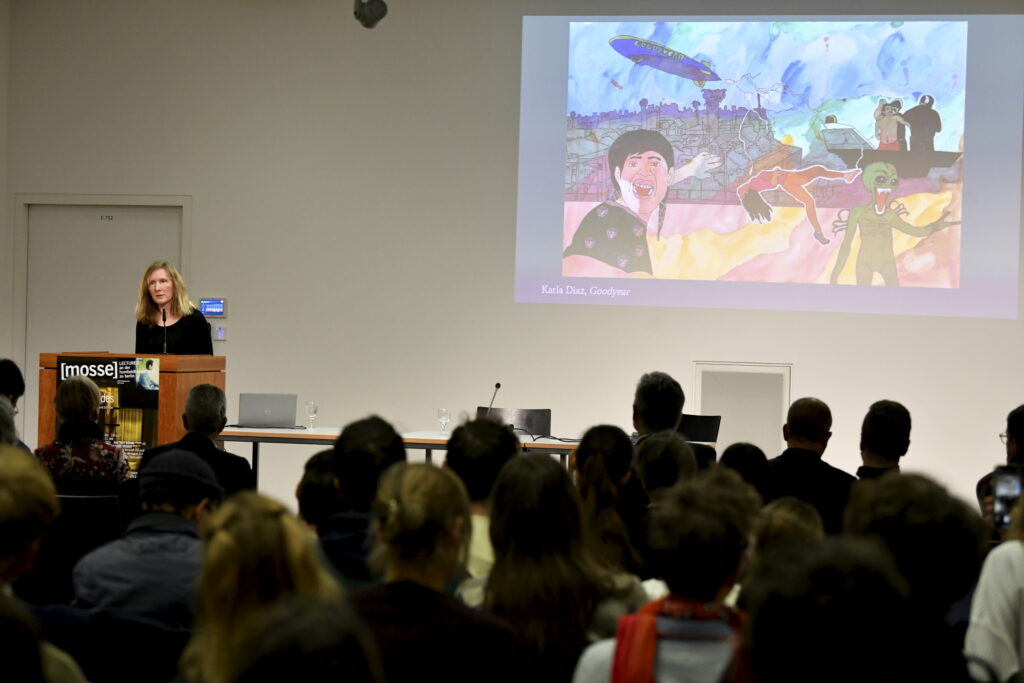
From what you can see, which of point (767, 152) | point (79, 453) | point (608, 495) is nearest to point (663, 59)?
point (767, 152)

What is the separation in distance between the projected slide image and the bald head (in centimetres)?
339

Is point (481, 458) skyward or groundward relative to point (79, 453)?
skyward

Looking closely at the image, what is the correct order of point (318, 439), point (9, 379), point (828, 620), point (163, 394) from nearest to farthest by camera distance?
point (828, 620) → point (9, 379) → point (163, 394) → point (318, 439)

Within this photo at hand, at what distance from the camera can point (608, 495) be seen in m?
2.70

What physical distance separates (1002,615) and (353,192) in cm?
609

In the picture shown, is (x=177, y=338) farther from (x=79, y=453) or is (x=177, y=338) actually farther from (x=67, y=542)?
(x=67, y=542)

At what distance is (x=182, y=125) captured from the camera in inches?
297

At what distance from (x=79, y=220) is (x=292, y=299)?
175cm

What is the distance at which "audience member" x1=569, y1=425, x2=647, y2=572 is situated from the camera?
259cm

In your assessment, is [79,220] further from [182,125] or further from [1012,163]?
[1012,163]

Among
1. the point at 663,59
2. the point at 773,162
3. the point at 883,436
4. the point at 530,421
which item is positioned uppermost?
the point at 663,59

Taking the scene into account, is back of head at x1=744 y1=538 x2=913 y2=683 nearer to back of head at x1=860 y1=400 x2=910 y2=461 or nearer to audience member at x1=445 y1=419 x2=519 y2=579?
audience member at x1=445 y1=419 x2=519 y2=579

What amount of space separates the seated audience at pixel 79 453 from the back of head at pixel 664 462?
1953 millimetres

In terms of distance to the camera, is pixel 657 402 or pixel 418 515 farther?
pixel 657 402
